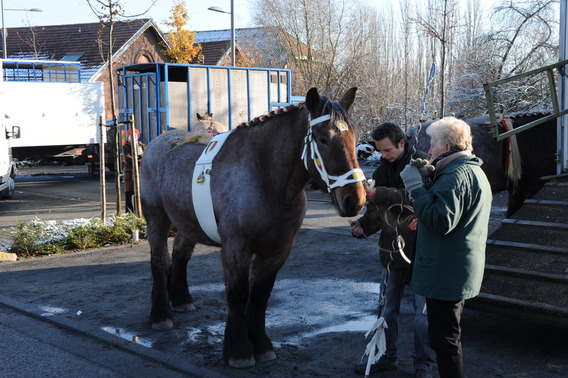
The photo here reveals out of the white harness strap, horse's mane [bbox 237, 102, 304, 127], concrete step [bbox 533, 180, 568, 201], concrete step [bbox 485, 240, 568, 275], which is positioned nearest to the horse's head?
horse's mane [bbox 237, 102, 304, 127]

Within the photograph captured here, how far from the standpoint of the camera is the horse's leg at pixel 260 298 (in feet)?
16.3

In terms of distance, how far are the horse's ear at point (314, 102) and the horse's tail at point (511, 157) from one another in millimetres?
3531

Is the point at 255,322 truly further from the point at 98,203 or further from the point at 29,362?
the point at 98,203

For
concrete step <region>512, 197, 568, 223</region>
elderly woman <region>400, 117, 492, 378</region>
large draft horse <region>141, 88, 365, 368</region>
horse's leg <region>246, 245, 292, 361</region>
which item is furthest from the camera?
concrete step <region>512, 197, 568, 223</region>

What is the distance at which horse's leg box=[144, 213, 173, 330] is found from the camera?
5863mm

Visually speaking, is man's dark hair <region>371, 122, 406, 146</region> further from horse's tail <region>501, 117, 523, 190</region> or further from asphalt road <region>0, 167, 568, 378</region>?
horse's tail <region>501, 117, 523, 190</region>

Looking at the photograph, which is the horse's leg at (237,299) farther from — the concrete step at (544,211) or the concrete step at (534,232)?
the concrete step at (544,211)

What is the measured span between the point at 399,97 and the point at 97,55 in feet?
57.9

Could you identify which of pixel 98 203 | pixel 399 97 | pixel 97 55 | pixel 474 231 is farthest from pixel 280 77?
pixel 97 55

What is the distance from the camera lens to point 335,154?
14.0 ft

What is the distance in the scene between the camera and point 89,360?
5.14 meters

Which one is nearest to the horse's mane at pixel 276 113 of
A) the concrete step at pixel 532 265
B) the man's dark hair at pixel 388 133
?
the man's dark hair at pixel 388 133

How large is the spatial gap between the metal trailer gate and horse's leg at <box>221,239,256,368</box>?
37.6 ft

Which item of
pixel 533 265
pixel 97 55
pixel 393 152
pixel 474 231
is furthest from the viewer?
pixel 97 55
